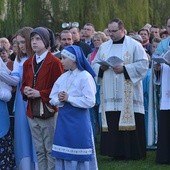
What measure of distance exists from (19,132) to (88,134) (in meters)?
1.06

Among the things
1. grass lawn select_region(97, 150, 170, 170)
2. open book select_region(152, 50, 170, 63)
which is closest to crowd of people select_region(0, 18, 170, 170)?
grass lawn select_region(97, 150, 170, 170)

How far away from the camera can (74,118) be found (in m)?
7.20

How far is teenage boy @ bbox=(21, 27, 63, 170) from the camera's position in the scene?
745cm

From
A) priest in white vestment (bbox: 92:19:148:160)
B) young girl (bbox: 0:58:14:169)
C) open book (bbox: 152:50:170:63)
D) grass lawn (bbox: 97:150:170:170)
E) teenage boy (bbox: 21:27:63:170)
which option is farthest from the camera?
priest in white vestment (bbox: 92:19:148:160)

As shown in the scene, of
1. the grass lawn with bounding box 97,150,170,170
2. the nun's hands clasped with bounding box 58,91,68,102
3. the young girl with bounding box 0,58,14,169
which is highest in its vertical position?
the nun's hands clasped with bounding box 58,91,68,102

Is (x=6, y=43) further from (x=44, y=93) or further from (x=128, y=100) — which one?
(x=44, y=93)

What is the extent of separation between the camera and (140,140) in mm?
9242

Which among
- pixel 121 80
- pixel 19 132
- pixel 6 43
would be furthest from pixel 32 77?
pixel 6 43

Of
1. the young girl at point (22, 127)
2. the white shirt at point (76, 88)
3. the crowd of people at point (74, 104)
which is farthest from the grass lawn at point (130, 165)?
the white shirt at point (76, 88)

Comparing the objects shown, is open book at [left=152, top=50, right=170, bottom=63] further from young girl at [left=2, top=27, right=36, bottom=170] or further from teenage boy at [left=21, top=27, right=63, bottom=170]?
young girl at [left=2, top=27, right=36, bottom=170]

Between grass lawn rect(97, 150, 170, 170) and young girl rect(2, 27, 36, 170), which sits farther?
grass lawn rect(97, 150, 170, 170)

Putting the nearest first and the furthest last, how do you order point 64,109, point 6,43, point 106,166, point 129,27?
point 64,109
point 106,166
point 6,43
point 129,27

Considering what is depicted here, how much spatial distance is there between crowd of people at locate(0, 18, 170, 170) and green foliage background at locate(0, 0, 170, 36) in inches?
600

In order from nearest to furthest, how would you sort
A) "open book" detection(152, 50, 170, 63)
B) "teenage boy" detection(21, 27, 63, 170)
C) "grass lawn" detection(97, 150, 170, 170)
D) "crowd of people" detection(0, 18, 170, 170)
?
1. "crowd of people" detection(0, 18, 170, 170)
2. "teenage boy" detection(21, 27, 63, 170)
3. "open book" detection(152, 50, 170, 63)
4. "grass lawn" detection(97, 150, 170, 170)
